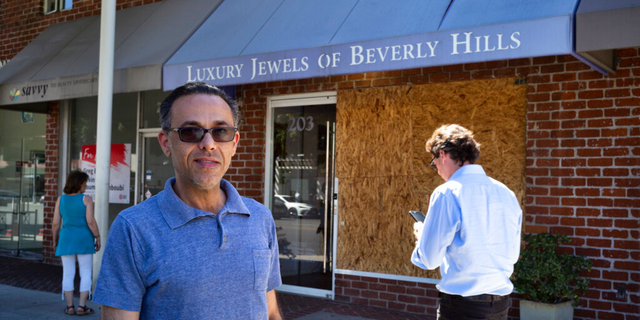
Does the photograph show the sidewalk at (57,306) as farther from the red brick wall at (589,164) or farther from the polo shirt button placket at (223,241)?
the polo shirt button placket at (223,241)

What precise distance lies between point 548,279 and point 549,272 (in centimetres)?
23

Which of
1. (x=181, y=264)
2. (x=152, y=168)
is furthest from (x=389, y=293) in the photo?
(x=181, y=264)

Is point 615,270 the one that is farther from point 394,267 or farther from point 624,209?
point 394,267

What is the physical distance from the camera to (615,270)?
5.69 meters

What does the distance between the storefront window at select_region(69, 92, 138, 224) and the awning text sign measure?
→ 305 centimetres

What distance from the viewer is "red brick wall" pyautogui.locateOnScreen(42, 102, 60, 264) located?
10680 mm

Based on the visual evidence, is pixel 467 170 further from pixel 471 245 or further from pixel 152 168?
pixel 152 168

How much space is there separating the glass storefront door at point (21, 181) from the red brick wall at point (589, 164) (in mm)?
8658

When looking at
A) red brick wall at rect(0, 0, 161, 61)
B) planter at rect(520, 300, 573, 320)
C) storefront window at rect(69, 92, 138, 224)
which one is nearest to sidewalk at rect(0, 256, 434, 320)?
planter at rect(520, 300, 573, 320)

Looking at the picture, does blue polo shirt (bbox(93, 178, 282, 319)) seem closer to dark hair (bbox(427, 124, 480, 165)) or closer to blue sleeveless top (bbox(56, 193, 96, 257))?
dark hair (bbox(427, 124, 480, 165))

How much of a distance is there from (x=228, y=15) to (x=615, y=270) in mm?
5632

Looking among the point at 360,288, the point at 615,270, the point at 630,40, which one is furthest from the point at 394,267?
the point at 630,40

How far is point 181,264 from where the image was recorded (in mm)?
1750

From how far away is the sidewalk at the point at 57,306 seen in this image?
21.9ft
